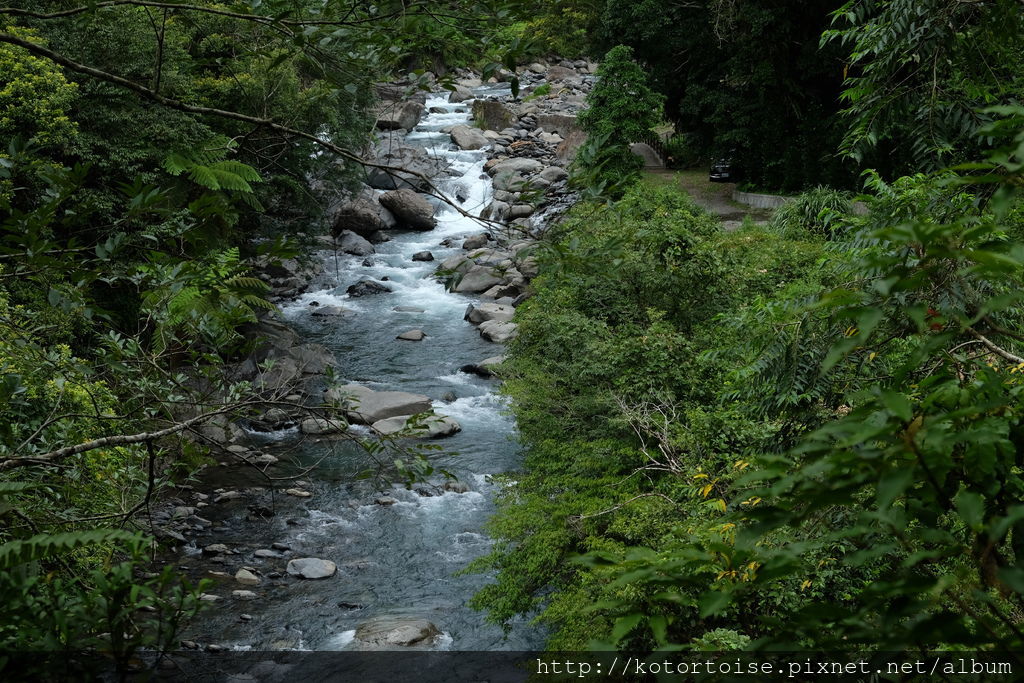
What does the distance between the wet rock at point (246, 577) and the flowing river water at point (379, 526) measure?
111 mm

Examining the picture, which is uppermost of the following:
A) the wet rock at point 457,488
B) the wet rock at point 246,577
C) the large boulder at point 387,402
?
the large boulder at point 387,402

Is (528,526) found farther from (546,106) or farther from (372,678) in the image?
(546,106)

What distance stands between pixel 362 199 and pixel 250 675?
690 inches

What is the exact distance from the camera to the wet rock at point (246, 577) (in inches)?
353

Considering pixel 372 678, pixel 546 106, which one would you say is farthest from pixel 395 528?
pixel 546 106

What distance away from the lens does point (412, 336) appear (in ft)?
54.7

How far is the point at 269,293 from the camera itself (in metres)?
18.7

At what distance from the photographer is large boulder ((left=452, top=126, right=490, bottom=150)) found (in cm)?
2738

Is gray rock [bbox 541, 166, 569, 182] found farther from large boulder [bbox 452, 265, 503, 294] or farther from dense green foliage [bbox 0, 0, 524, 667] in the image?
dense green foliage [bbox 0, 0, 524, 667]

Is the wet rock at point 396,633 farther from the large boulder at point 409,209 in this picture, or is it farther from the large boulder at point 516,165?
the large boulder at point 516,165

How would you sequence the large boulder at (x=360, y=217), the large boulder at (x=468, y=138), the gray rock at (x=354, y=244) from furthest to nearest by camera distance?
1. the large boulder at (x=468, y=138)
2. the large boulder at (x=360, y=217)
3. the gray rock at (x=354, y=244)

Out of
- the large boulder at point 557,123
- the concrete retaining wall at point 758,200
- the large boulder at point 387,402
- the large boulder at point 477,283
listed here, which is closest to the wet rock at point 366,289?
the large boulder at point 477,283

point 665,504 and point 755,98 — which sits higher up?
point 755,98

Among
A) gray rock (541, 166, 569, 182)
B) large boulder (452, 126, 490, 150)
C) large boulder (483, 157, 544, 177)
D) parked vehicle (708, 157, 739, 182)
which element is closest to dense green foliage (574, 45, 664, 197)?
gray rock (541, 166, 569, 182)
